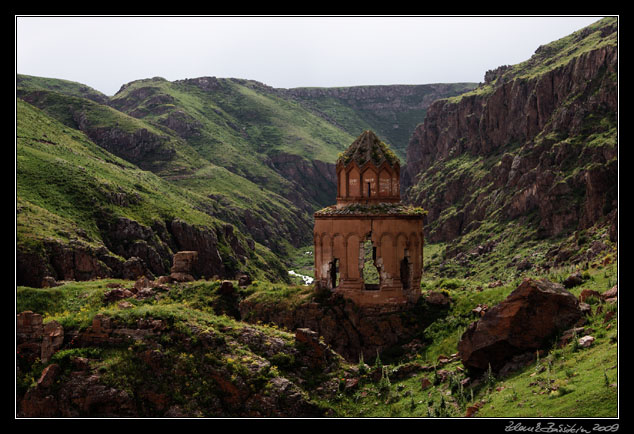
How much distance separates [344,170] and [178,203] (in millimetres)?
72259

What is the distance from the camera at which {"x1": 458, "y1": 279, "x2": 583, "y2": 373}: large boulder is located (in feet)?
60.0

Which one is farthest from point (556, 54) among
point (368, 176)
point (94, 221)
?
point (368, 176)

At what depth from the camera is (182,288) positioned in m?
29.4

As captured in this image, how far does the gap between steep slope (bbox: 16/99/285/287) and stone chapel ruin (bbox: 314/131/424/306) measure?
2951 centimetres

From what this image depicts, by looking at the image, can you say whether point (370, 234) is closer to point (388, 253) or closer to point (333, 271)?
point (388, 253)

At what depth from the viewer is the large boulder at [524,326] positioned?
1828 cm

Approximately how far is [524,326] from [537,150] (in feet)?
288

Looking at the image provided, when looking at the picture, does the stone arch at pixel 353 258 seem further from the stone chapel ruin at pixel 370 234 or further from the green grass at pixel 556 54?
the green grass at pixel 556 54

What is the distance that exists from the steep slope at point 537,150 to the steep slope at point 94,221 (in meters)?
37.2

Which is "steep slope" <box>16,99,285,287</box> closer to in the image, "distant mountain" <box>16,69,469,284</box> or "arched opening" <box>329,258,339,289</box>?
"distant mountain" <box>16,69,469,284</box>

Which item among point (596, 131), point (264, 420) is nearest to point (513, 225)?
point (596, 131)

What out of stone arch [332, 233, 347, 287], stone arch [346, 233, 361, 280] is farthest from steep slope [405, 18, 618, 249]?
stone arch [332, 233, 347, 287]

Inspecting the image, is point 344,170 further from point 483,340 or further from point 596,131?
point 596,131

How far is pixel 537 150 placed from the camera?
10062 cm
